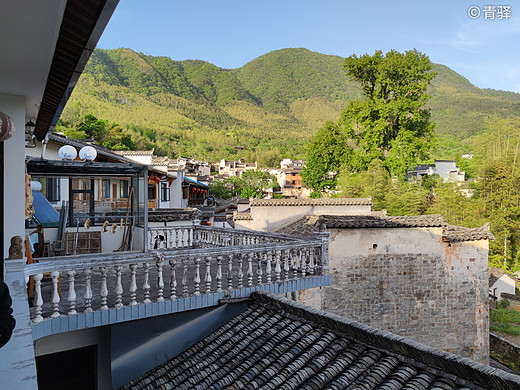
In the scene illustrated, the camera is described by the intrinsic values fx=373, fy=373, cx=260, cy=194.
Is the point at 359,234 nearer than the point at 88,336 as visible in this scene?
No

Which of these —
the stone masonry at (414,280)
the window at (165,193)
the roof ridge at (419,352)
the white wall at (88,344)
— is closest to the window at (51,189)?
the white wall at (88,344)

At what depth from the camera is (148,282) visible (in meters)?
5.90

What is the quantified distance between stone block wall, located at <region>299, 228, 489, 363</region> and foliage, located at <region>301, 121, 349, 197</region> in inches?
853

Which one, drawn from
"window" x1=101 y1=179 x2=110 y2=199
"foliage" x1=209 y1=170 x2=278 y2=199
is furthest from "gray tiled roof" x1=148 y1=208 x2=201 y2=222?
"foliage" x1=209 y1=170 x2=278 y2=199

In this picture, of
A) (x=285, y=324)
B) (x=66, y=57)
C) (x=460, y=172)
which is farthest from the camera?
(x=460, y=172)

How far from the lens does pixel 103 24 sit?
258 cm

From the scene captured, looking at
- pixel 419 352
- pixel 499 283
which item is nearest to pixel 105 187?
pixel 419 352

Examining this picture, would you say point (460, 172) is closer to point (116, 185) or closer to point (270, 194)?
point (270, 194)

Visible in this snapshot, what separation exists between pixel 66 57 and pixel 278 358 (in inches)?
144

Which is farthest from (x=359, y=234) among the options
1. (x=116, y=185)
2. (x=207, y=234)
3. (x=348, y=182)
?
(x=348, y=182)

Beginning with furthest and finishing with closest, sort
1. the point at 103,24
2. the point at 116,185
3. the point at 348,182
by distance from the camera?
the point at 348,182 < the point at 116,185 < the point at 103,24

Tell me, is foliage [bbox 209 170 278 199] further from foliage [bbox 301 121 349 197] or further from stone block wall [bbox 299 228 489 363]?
stone block wall [bbox 299 228 489 363]

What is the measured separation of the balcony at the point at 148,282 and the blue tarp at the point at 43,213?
210 cm

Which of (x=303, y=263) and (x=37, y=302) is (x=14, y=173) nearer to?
(x=37, y=302)
